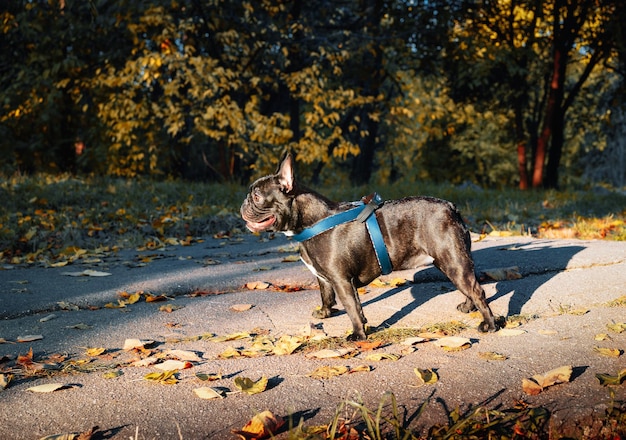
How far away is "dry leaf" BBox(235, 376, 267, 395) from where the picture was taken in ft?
8.58

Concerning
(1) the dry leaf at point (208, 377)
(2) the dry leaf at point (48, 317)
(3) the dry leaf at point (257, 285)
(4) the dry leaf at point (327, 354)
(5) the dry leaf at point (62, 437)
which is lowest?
(3) the dry leaf at point (257, 285)

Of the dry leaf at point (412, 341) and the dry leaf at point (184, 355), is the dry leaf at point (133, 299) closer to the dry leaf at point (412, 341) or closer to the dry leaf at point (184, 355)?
the dry leaf at point (184, 355)

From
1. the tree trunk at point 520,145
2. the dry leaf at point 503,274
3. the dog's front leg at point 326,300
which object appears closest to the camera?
the dog's front leg at point 326,300

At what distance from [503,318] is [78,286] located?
143 inches

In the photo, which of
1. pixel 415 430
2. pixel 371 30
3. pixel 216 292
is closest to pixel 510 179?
pixel 371 30

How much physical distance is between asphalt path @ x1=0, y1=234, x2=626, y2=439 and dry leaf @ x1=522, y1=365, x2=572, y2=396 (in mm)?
35

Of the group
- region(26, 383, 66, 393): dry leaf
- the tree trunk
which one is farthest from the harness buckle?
the tree trunk

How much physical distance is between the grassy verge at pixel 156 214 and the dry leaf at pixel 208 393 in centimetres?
460

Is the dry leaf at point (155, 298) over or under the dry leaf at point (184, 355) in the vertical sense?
under

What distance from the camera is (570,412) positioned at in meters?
2.33

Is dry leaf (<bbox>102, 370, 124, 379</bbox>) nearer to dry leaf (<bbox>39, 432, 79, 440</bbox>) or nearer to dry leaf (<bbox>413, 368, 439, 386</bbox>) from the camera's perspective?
dry leaf (<bbox>39, 432, 79, 440</bbox>)

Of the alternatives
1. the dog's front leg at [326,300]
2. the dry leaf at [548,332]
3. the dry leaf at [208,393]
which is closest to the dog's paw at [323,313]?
the dog's front leg at [326,300]

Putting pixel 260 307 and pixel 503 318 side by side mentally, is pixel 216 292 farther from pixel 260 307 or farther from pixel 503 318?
pixel 503 318

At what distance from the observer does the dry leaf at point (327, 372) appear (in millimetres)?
2832
